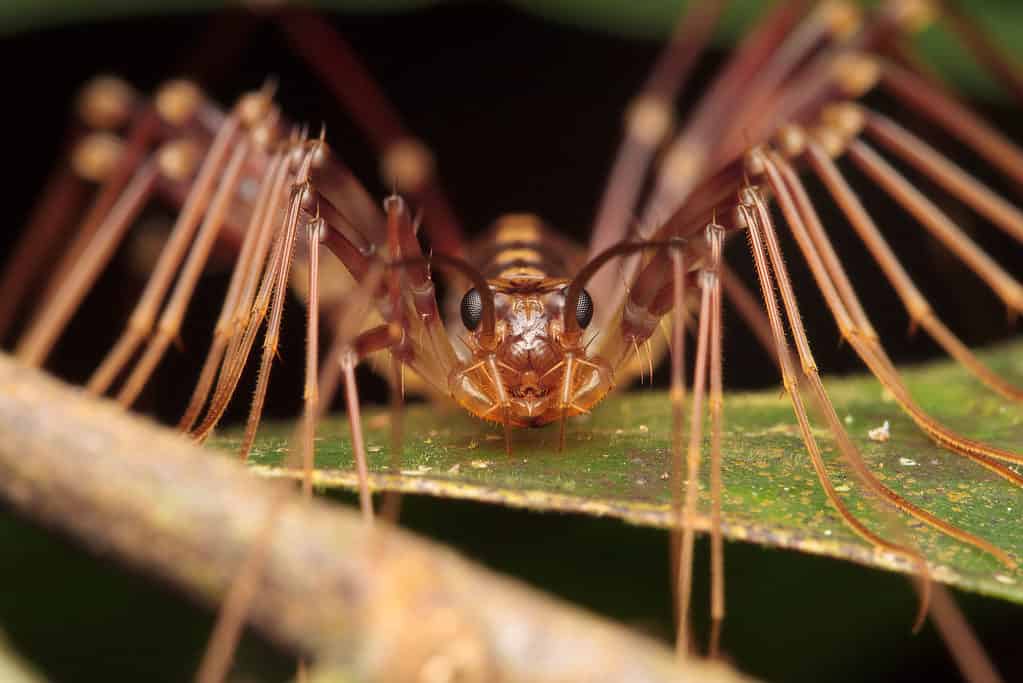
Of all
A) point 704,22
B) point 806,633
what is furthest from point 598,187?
point 806,633

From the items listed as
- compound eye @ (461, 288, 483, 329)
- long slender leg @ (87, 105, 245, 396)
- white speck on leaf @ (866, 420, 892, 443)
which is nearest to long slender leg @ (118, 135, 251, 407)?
long slender leg @ (87, 105, 245, 396)

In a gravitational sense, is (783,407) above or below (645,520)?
above

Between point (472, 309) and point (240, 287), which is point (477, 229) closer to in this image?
point (472, 309)

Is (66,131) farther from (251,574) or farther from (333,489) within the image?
(251,574)

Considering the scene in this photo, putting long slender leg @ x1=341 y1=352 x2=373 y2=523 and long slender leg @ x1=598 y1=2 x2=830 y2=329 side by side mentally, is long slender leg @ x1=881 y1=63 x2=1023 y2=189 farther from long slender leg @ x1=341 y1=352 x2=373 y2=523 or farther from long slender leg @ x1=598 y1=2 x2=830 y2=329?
long slender leg @ x1=341 y1=352 x2=373 y2=523

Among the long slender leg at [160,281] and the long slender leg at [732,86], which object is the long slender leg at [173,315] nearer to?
the long slender leg at [160,281]
